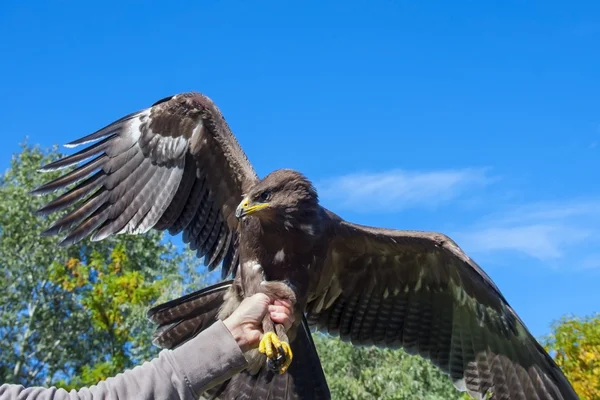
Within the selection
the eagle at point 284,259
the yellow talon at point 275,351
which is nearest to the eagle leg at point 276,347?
the yellow talon at point 275,351

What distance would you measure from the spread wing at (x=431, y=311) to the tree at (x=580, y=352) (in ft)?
14.9

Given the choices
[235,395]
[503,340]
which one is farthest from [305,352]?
[503,340]

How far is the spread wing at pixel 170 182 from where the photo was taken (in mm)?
6328

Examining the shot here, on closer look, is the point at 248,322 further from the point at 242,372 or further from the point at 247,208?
the point at 242,372

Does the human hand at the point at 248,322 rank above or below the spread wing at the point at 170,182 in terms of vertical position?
below

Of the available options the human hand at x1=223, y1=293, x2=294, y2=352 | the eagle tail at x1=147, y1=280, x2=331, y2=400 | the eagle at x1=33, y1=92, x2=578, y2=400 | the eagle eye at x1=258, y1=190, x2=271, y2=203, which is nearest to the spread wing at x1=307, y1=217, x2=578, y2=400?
the eagle at x1=33, y1=92, x2=578, y2=400

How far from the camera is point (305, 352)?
234 inches

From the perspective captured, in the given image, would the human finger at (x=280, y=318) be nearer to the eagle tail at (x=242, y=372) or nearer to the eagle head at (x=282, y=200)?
the eagle head at (x=282, y=200)

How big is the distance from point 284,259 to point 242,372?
0.99 meters

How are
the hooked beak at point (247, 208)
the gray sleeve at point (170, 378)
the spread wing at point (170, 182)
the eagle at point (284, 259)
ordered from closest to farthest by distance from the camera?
the gray sleeve at point (170, 378)
the hooked beak at point (247, 208)
the eagle at point (284, 259)
the spread wing at point (170, 182)

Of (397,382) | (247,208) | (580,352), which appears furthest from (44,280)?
(247,208)

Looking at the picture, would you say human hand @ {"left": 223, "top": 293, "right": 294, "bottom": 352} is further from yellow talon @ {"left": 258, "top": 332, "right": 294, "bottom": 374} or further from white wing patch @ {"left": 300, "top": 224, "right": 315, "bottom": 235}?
white wing patch @ {"left": 300, "top": 224, "right": 315, "bottom": 235}

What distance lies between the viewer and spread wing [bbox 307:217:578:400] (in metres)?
5.84

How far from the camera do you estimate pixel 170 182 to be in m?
6.60
